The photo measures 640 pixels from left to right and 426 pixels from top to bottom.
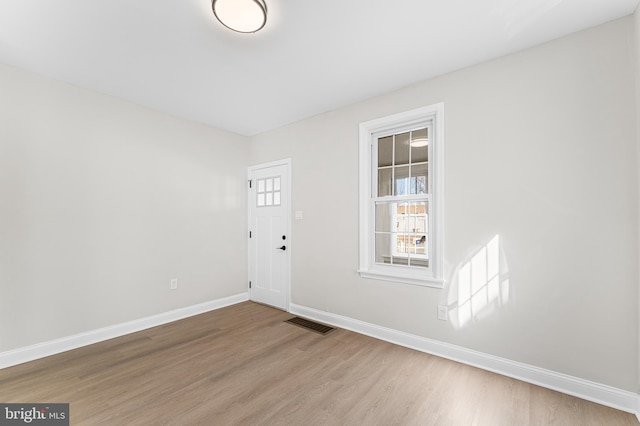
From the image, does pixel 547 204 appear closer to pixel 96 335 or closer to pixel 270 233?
pixel 270 233

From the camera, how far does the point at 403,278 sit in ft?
9.49

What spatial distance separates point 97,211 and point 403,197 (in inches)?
132

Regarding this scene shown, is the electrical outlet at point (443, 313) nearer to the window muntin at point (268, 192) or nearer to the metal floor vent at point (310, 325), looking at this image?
the metal floor vent at point (310, 325)

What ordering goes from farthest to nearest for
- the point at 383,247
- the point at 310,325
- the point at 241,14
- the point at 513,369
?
the point at 310,325 < the point at 383,247 < the point at 513,369 < the point at 241,14

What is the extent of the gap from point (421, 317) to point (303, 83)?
2.67 metres

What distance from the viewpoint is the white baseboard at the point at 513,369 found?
6.29 feet

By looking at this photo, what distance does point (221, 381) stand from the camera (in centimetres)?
225

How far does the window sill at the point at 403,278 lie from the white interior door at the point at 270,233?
130 centimetres

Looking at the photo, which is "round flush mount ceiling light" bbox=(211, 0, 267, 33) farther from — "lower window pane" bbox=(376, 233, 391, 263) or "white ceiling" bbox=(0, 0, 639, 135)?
"lower window pane" bbox=(376, 233, 391, 263)

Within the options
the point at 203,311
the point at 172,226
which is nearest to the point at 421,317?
the point at 203,311

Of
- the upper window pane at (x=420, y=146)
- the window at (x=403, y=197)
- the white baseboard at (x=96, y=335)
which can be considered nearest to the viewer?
the white baseboard at (x=96, y=335)

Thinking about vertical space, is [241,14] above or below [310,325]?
above

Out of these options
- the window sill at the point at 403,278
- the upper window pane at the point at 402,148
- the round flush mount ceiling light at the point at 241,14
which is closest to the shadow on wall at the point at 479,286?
the window sill at the point at 403,278

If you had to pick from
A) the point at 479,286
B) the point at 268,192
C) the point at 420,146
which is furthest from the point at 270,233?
the point at 479,286
